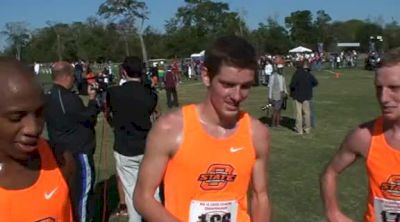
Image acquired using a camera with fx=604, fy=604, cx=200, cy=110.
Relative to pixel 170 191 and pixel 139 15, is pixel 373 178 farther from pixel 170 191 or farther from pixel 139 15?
pixel 139 15

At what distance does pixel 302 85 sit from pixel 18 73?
1252 cm

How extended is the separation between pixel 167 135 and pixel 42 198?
94cm

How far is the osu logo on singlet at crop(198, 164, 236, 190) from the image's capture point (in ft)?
10.3

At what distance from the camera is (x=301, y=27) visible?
358 feet

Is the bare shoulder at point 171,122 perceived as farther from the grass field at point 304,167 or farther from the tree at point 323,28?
the tree at point 323,28

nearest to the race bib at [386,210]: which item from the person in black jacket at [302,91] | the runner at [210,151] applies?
the runner at [210,151]

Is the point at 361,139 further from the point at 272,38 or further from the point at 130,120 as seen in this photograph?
the point at 272,38

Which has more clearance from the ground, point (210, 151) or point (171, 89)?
point (210, 151)

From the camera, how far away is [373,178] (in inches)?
132

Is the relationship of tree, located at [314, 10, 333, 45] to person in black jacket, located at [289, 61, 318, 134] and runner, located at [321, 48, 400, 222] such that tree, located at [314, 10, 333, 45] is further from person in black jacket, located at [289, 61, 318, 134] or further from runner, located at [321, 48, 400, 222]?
runner, located at [321, 48, 400, 222]

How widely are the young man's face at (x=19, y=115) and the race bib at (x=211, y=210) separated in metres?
1.19

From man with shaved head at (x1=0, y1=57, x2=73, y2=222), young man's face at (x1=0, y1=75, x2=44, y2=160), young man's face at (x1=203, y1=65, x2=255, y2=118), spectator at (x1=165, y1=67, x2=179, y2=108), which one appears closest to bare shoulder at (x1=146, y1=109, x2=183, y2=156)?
young man's face at (x1=203, y1=65, x2=255, y2=118)

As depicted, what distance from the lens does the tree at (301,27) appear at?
107 meters

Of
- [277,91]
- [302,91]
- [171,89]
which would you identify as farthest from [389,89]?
[171,89]
